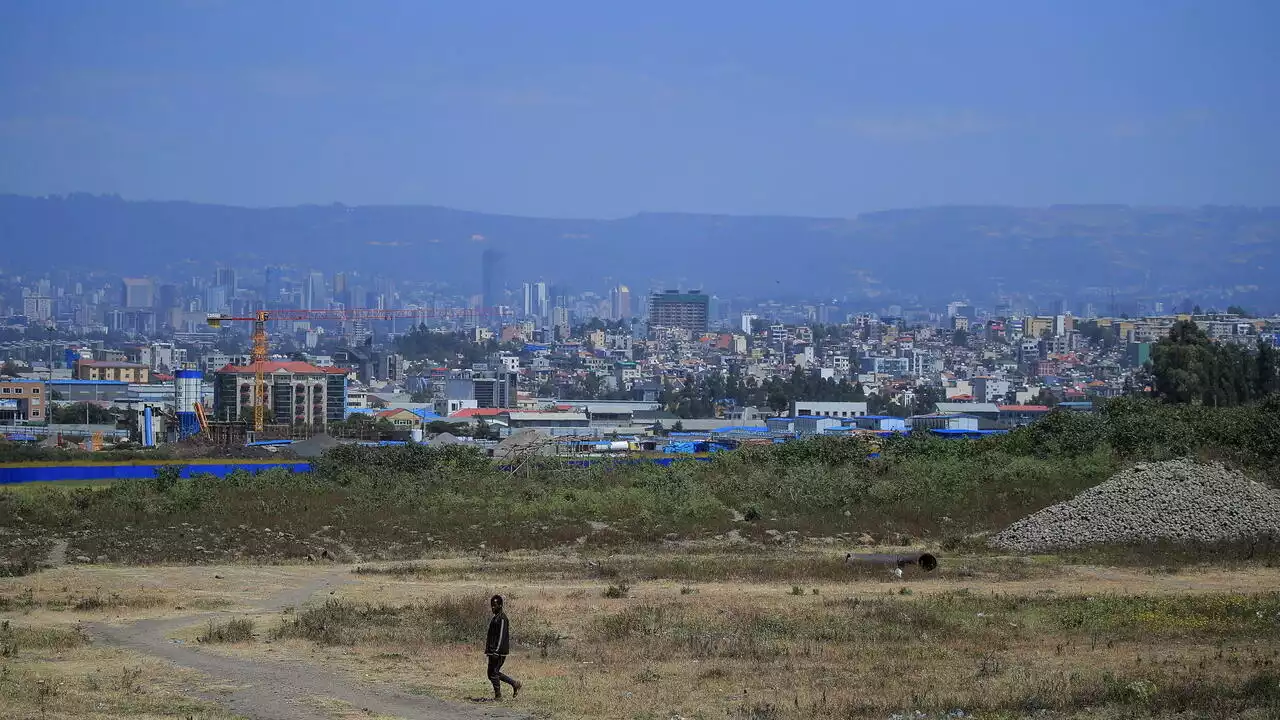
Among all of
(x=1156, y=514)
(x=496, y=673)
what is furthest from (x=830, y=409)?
(x=496, y=673)

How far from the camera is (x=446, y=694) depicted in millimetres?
16234

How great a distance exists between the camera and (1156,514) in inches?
1266

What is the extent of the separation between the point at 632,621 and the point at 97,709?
7.57 metres

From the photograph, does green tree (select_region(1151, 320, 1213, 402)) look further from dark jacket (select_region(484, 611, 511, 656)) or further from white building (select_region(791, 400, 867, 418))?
dark jacket (select_region(484, 611, 511, 656))

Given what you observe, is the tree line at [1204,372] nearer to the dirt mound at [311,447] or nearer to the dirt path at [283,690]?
the dirt mound at [311,447]

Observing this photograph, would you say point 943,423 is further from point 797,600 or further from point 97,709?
point 97,709

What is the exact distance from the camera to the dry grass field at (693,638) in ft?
50.4

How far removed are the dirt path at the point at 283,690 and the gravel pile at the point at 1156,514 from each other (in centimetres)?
1800

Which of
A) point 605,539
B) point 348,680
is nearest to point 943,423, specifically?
point 605,539

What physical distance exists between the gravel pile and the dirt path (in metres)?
18.0

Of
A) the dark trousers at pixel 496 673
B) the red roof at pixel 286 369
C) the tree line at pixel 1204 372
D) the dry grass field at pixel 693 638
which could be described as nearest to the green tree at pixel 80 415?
the red roof at pixel 286 369

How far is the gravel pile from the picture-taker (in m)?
31.6

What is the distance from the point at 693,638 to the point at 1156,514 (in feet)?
53.3

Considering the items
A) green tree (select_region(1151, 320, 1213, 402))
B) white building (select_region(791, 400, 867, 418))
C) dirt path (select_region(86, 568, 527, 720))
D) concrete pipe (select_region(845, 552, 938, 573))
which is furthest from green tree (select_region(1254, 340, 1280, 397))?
dirt path (select_region(86, 568, 527, 720))
